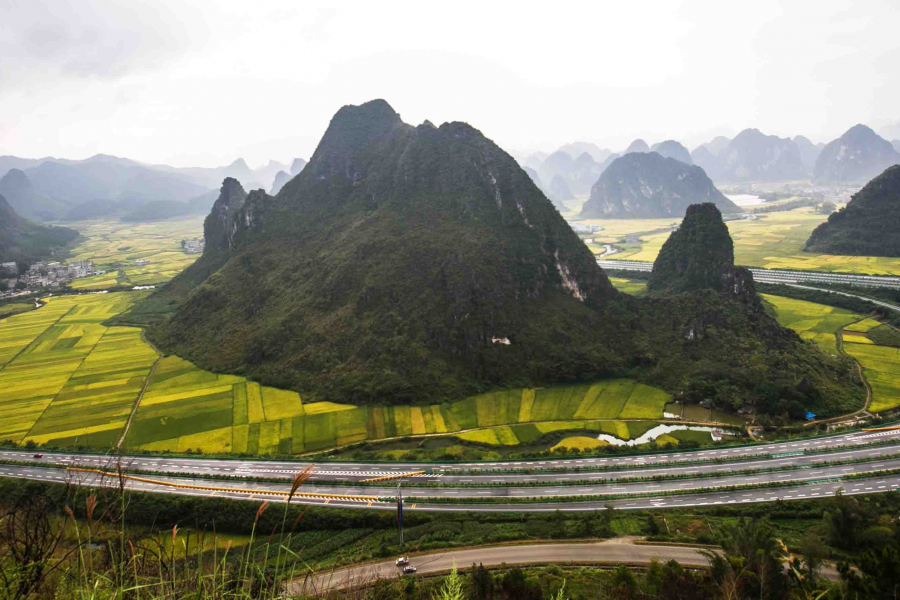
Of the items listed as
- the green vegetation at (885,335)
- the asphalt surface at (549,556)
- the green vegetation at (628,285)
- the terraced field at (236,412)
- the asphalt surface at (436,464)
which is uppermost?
the green vegetation at (628,285)

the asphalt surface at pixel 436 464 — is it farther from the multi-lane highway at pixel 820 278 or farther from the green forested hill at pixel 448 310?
the multi-lane highway at pixel 820 278

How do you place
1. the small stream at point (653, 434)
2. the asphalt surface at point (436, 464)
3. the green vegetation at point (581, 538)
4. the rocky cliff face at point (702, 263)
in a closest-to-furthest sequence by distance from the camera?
the green vegetation at point (581, 538) < the asphalt surface at point (436, 464) < the small stream at point (653, 434) < the rocky cliff face at point (702, 263)

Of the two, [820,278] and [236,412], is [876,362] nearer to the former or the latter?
[820,278]

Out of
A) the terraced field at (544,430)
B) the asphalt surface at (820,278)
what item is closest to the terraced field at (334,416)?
the terraced field at (544,430)

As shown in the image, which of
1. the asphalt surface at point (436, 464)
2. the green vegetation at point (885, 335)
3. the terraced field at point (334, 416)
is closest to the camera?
the asphalt surface at point (436, 464)

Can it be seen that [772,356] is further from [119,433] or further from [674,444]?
[119,433]

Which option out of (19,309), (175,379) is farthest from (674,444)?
(19,309)

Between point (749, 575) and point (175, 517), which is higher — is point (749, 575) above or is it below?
above
